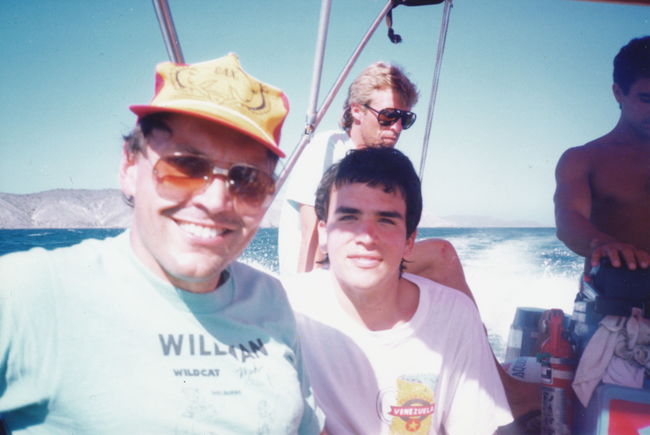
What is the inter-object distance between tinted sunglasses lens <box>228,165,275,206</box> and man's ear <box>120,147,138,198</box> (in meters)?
0.29

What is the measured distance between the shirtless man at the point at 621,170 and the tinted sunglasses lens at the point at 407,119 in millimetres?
1027

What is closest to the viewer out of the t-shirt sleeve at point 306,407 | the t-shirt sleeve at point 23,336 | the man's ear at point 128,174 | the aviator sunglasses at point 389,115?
the t-shirt sleeve at point 23,336

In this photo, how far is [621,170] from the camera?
8.44 ft

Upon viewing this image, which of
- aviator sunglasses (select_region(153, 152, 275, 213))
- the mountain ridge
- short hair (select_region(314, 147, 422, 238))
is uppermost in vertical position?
aviator sunglasses (select_region(153, 152, 275, 213))

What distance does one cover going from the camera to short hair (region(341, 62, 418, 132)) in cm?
284

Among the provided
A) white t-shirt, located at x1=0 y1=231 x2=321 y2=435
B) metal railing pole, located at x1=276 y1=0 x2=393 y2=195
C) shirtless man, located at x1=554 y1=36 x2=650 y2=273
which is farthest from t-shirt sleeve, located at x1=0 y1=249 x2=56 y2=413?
shirtless man, located at x1=554 y1=36 x2=650 y2=273

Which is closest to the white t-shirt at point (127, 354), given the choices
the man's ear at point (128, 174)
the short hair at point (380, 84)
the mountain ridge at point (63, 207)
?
the man's ear at point (128, 174)

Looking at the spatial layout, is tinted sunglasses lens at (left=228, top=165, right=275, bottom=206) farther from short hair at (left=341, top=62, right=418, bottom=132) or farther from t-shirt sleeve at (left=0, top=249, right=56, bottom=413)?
short hair at (left=341, top=62, right=418, bottom=132)

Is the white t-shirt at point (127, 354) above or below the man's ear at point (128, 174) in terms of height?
below

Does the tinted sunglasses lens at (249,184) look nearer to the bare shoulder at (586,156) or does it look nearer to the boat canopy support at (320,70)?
the boat canopy support at (320,70)

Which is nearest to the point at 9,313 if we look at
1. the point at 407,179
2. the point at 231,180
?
the point at 231,180

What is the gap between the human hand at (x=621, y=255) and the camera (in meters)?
1.73

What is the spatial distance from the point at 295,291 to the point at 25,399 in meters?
1.09

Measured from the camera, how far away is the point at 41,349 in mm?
839
